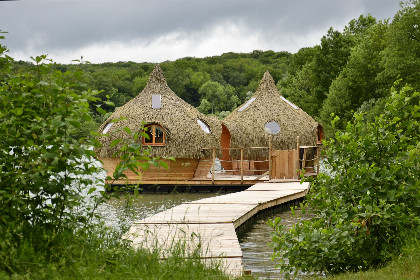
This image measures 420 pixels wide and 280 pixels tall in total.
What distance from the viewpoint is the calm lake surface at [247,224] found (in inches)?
342

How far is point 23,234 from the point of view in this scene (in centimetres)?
582

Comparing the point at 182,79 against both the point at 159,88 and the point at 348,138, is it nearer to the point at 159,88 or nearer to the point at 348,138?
the point at 159,88

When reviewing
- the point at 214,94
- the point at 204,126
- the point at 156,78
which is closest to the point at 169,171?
the point at 204,126

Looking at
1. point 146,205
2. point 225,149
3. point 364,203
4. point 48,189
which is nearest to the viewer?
point 48,189

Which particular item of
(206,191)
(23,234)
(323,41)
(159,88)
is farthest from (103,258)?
(323,41)

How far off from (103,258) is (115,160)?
52.3ft

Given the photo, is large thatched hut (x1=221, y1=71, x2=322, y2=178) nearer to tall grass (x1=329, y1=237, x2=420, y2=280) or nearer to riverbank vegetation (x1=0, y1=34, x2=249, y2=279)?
tall grass (x1=329, y1=237, x2=420, y2=280)

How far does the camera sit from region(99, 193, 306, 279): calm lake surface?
8695 mm

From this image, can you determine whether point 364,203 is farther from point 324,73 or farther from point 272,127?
Answer: point 324,73

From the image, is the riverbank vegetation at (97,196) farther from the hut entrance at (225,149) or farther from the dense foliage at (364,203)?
the hut entrance at (225,149)

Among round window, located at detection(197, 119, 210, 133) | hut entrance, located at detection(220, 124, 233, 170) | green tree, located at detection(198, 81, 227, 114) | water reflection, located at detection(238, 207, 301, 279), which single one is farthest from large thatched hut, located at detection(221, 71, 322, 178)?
green tree, located at detection(198, 81, 227, 114)

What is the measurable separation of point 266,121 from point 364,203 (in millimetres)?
16910

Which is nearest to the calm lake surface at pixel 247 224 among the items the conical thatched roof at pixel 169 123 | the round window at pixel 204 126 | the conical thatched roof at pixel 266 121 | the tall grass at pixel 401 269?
the tall grass at pixel 401 269

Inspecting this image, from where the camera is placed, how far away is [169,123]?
21.7m
